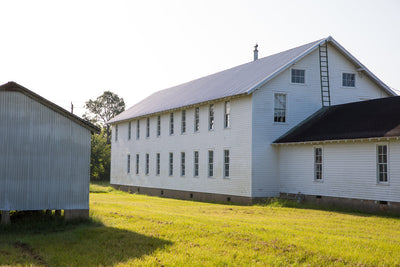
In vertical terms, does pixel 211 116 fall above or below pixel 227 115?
above

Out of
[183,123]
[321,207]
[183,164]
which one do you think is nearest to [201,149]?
[183,164]

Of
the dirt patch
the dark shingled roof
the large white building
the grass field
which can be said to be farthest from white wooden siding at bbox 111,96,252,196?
the dirt patch

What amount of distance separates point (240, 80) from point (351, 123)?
29.1ft

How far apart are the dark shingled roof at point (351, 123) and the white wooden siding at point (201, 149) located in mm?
2501

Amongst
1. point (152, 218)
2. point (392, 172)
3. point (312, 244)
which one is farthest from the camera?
point (392, 172)

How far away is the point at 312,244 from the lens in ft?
42.3

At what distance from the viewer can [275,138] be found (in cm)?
2806

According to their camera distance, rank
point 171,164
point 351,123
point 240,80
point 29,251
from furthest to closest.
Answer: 1. point 171,164
2. point 240,80
3. point 351,123
4. point 29,251

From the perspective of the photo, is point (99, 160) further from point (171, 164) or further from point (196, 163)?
point (196, 163)

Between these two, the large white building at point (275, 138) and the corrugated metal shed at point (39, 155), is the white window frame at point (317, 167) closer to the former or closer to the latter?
the large white building at point (275, 138)

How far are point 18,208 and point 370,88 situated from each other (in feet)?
77.4

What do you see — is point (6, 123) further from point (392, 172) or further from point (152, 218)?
point (392, 172)

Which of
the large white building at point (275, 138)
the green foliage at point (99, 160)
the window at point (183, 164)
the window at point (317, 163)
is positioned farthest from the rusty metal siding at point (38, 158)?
the green foliage at point (99, 160)

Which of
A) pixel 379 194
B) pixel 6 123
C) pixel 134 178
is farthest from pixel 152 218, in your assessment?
pixel 134 178
